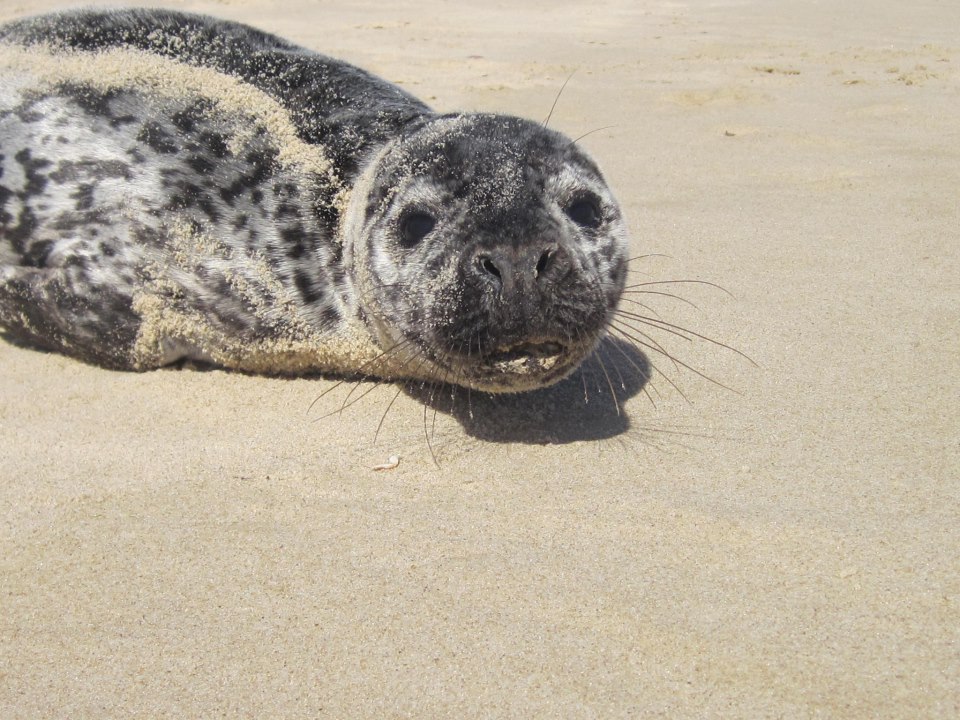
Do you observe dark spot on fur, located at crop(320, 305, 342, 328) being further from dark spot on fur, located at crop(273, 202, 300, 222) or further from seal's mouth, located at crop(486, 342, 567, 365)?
seal's mouth, located at crop(486, 342, 567, 365)

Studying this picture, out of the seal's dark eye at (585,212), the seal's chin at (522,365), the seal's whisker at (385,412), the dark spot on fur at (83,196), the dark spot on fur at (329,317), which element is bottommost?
the seal's whisker at (385,412)

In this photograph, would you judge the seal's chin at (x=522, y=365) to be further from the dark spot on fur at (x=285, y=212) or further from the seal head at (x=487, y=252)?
the dark spot on fur at (x=285, y=212)

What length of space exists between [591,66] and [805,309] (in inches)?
204

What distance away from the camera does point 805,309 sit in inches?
146

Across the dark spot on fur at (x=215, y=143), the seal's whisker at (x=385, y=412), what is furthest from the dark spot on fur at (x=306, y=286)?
the dark spot on fur at (x=215, y=143)

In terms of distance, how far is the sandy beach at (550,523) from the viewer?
76.2 inches

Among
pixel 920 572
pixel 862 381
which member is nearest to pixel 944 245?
pixel 862 381

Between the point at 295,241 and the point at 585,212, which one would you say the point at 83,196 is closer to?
the point at 295,241

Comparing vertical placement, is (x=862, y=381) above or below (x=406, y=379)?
above

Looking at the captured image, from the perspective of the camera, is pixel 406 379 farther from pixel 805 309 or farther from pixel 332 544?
pixel 805 309

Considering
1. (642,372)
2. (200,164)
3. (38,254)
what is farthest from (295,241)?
(642,372)

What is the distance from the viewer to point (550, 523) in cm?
246

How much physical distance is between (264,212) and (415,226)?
2.45 feet

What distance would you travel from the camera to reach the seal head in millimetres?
2629
